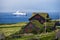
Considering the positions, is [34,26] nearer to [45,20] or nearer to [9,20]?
[45,20]

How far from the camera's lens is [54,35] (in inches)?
85.7

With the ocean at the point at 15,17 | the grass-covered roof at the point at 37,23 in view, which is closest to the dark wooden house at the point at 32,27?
the grass-covered roof at the point at 37,23

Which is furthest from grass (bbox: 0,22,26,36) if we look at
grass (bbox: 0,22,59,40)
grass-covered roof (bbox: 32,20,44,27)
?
grass-covered roof (bbox: 32,20,44,27)

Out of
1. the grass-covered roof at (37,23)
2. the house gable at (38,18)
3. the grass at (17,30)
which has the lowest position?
the grass at (17,30)

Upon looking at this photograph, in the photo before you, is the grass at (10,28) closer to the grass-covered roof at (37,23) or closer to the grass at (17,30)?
the grass at (17,30)

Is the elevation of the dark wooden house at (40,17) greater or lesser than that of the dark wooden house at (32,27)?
greater

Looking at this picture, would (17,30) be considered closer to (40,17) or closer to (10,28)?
(10,28)

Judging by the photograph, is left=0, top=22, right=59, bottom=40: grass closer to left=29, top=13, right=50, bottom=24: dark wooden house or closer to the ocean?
the ocean

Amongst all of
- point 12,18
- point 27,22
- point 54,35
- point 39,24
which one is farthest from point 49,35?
point 12,18

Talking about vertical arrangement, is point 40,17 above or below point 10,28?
above

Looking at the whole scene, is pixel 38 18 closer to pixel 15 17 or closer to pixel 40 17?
pixel 40 17

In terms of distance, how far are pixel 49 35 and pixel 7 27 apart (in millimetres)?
693

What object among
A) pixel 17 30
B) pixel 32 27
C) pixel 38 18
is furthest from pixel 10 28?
pixel 38 18

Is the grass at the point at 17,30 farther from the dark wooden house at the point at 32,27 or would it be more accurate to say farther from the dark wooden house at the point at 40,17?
the dark wooden house at the point at 40,17
